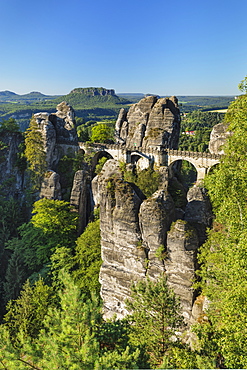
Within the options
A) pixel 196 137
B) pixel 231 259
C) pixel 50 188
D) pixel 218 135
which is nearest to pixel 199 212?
pixel 231 259

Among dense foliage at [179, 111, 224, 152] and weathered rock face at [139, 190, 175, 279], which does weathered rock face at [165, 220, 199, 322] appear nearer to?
weathered rock face at [139, 190, 175, 279]

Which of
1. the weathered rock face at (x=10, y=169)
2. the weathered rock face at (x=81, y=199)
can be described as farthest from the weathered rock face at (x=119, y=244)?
the weathered rock face at (x=10, y=169)

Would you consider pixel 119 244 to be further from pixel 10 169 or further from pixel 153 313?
pixel 10 169

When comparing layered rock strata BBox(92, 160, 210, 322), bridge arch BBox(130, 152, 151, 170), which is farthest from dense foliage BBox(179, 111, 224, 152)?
layered rock strata BBox(92, 160, 210, 322)

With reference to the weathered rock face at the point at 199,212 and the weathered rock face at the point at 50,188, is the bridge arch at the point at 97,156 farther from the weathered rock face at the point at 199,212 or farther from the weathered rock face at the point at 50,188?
the weathered rock face at the point at 199,212

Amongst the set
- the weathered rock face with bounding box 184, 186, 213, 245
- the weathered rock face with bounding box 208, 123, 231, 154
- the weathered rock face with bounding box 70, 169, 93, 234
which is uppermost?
the weathered rock face with bounding box 208, 123, 231, 154

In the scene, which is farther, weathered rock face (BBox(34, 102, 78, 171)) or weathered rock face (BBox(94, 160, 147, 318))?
weathered rock face (BBox(34, 102, 78, 171))
